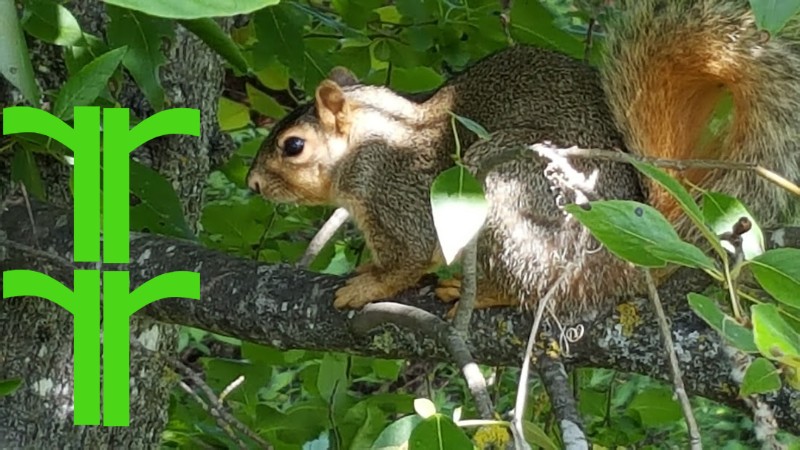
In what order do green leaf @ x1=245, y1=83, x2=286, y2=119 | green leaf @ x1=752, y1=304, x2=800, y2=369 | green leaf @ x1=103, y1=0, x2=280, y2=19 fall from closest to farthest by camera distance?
green leaf @ x1=103, y1=0, x2=280, y2=19 < green leaf @ x1=752, y1=304, x2=800, y2=369 < green leaf @ x1=245, y1=83, x2=286, y2=119

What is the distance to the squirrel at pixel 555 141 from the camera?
3.57 ft

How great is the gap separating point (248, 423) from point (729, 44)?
803mm

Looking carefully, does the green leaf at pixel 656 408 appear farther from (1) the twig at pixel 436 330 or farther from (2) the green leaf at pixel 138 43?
(2) the green leaf at pixel 138 43

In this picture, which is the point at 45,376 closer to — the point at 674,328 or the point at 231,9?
the point at 674,328

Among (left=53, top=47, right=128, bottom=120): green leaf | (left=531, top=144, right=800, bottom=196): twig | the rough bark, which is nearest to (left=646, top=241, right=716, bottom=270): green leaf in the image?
(left=531, top=144, right=800, bottom=196): twig

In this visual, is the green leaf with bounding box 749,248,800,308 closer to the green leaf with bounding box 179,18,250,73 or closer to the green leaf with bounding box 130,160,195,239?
the green leaf with bounding box 179,18,250,73

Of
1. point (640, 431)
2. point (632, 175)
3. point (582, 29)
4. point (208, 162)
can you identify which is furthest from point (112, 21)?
point (640, 431)

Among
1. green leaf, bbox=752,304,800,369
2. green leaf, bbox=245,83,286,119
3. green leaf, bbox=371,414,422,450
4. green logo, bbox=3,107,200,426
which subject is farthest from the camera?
green leaf, bbox=245,83,286,119

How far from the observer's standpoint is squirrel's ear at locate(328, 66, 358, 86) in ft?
5.00

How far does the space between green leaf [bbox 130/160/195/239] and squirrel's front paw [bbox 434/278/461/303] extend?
0.28 meters

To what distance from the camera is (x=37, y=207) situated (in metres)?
1.32

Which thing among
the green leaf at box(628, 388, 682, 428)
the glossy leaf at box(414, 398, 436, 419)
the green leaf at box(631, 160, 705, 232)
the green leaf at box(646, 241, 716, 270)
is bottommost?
the green leaf at box(628, 388, 682, 428)

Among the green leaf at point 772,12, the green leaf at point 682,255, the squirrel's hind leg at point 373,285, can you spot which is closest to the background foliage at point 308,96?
the squirrel's hind leg at point 373,285

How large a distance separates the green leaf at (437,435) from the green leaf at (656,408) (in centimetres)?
86
